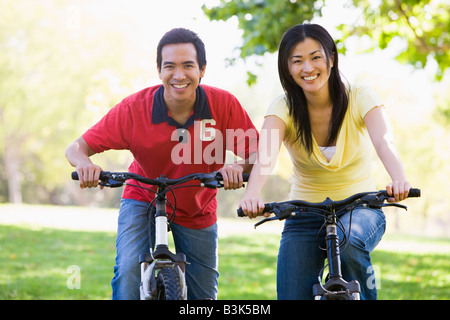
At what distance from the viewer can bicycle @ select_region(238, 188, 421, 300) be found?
287 centimetres

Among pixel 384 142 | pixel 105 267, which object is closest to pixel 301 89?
pixel 384 142

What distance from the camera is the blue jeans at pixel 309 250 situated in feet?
10.6

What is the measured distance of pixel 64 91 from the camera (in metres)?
27.8

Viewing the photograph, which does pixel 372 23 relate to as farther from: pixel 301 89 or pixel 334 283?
→ pixel 334 283

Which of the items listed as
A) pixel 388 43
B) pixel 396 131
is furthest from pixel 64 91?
pixel 388 43

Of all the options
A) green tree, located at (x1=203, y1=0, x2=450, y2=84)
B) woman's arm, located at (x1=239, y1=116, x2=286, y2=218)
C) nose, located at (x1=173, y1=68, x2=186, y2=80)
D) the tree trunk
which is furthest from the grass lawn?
the tree trunk

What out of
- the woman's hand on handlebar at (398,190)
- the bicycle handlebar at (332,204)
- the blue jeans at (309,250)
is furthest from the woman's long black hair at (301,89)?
the woman's hand on handlebar at (398,190)

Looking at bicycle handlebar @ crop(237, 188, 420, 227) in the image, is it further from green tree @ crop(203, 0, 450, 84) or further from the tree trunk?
the tree trunk

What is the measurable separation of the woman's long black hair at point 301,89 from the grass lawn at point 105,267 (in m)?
1.80

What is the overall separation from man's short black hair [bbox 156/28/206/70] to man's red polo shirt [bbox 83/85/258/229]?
0.24m

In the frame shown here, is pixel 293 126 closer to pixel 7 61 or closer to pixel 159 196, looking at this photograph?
pixel 159 196

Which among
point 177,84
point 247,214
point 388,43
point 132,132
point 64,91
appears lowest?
point 247,214

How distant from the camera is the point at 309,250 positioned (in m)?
3.54
